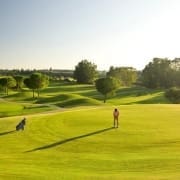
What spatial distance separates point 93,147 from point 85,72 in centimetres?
14457

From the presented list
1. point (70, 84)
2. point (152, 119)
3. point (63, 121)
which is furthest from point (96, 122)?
point (70, 84)

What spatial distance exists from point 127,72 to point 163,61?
1762 centimetres

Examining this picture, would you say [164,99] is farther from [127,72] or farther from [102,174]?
[102,174]

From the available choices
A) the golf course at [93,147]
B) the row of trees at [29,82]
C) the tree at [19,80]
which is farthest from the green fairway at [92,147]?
the tree at [19,80]

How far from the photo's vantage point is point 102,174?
25.5 metres

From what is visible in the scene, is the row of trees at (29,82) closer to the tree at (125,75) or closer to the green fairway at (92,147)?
the tree at (125,75)

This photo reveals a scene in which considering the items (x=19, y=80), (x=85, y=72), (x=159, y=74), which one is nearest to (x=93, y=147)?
(x=19, y=80)

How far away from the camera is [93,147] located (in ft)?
118

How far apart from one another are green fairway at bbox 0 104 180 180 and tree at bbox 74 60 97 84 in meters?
121

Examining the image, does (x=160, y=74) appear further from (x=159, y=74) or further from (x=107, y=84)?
(x=107, y=84)

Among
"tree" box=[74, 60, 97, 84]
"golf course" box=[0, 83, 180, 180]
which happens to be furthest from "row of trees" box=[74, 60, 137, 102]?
"golf course" box=[0, 83, 180, 180]

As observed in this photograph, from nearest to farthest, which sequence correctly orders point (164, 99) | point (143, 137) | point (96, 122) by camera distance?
point (143, 137), point (96, 122), point (164, 99)

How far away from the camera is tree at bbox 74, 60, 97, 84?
17700cm

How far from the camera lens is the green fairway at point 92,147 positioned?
2581 cm
